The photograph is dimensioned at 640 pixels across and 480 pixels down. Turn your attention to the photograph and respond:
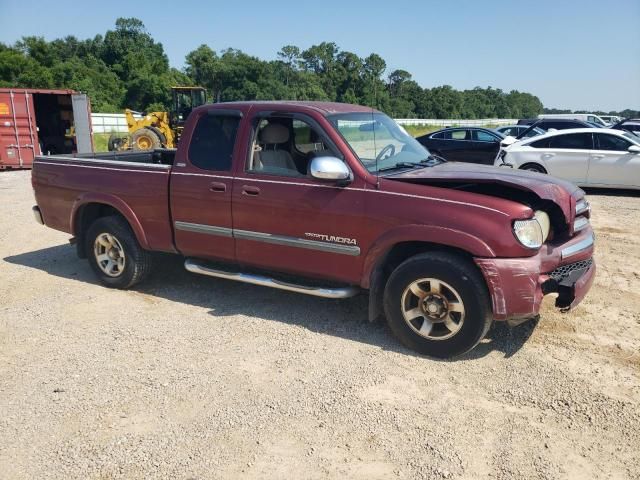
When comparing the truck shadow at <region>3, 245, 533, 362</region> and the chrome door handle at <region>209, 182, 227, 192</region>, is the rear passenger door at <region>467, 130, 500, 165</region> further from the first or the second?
the chrome door handle at <region>209, 182, 227, 192</region>

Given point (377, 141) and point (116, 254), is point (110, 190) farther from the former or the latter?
point (377, 141)

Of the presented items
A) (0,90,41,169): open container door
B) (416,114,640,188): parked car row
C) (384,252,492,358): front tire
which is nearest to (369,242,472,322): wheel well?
(384,252,492,358): front tire

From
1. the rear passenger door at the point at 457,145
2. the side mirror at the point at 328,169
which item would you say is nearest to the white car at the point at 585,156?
the rear passenger door at the point at 457,145

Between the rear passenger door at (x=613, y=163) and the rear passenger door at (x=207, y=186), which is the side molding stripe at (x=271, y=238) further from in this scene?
the rear passenger door at (x=613, y=163)

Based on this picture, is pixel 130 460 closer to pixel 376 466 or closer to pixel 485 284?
pixel 376 466

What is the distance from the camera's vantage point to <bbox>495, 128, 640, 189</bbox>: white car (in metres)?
12.0

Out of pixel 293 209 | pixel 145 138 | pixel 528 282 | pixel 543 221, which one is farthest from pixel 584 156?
pixel 145 138

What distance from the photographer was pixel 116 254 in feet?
19.5

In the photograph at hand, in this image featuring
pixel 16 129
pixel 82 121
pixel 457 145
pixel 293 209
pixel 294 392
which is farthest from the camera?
pixel 82 121

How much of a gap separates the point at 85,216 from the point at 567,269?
4.98 meters

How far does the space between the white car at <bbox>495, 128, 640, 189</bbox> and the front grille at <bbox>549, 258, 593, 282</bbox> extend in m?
8.82

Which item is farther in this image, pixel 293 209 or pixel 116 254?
pixel 116 254

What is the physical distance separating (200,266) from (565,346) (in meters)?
3.36

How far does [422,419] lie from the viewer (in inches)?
135
